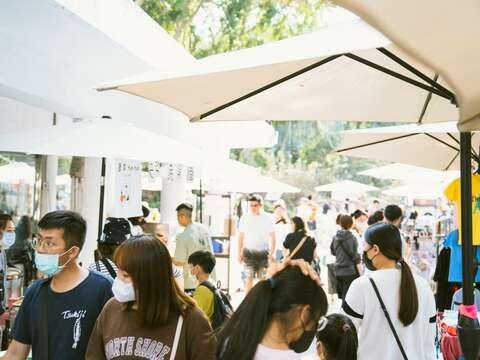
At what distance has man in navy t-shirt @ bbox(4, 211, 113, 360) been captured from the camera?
2846 millimetres

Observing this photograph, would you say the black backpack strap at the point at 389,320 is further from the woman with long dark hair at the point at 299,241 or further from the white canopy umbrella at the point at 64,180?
the white canopy umbrella at the point at 64,180

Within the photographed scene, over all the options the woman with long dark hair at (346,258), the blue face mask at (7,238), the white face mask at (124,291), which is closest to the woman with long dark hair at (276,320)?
the white face mask at (124,291)

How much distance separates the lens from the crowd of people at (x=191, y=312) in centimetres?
204

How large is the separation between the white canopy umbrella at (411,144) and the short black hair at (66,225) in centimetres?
301

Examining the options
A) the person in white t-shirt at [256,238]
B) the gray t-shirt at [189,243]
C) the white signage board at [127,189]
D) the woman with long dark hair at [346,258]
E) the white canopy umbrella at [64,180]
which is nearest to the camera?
the white signage board at [127,189]

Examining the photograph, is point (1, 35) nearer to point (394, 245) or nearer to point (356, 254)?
point (394, 245)

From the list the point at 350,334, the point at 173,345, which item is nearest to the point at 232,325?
the point at 173,345

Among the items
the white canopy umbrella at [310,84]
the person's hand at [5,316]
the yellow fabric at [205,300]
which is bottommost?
the person's hand at [5,316]

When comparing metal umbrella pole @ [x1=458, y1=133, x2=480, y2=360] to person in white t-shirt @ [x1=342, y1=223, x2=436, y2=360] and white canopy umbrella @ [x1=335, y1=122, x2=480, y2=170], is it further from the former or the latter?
white canopy umbrella @ [x1=335, y1=122, x2=480, y2=170]

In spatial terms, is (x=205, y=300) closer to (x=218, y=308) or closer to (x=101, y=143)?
(x=218, y=308)

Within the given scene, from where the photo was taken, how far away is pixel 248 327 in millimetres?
2008

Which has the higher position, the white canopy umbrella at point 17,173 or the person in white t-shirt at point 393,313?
the white canopy umbrella at point 17,173

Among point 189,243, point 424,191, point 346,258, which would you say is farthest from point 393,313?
point 424,191

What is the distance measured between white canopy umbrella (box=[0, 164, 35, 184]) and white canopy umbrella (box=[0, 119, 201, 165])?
2.87 m
